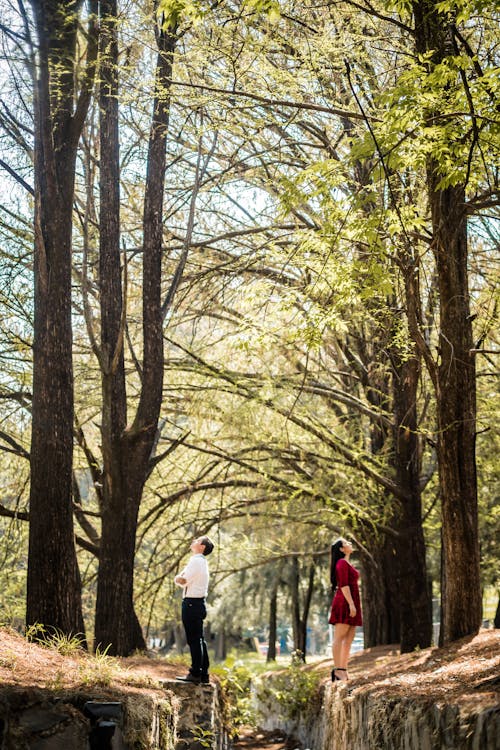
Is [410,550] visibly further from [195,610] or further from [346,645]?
[195,610]

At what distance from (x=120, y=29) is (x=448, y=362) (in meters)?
5.22

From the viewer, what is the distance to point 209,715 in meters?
9.09

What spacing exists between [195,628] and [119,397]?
112 inches

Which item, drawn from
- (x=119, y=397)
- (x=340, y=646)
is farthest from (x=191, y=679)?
(x=119, y=397)

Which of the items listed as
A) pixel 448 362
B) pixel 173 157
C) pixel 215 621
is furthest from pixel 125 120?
pixel 215 621

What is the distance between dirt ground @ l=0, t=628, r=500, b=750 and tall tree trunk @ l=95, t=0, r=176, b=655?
2.64 ft

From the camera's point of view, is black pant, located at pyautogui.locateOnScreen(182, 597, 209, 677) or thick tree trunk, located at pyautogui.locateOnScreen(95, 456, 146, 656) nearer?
black pant, located at pyautogui.locateOnScreen(182, 597, 209, 677)

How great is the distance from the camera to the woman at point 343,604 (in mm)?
10117

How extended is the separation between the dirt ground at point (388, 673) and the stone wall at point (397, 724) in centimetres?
10

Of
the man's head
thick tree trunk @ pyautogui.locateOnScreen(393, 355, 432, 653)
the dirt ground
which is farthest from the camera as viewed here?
thick tree trunk @ pyautogui.locateOnScreen(393, 355, 432, 653)

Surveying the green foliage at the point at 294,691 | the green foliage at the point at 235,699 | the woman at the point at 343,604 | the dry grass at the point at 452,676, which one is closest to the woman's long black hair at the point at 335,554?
the woman at the point at 343,604

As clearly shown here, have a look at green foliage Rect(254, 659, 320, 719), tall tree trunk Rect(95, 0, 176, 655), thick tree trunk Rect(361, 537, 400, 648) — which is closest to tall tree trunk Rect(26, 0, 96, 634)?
tall tree trunk Rect(95, 0, 176, 655)

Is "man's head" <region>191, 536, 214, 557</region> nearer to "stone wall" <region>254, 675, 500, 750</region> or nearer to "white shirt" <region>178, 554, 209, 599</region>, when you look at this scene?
"white shirt" <region>178, 554, 209, 599</region>

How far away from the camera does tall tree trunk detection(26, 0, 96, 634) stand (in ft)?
29.1
